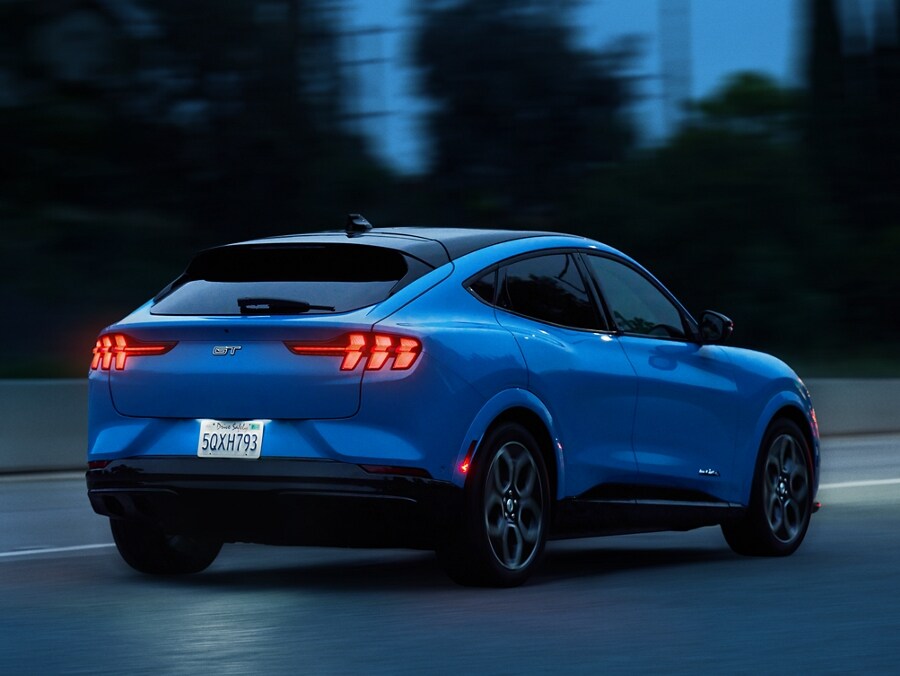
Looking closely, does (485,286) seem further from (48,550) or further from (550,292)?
(48,550)

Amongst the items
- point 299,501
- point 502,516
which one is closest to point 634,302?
point 502,516

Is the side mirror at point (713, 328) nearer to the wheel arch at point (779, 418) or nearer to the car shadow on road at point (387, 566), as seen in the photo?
the wheel arch at point (779, 418)

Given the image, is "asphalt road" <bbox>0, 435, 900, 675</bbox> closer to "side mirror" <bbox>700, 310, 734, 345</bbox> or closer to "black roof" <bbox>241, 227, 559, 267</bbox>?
"side mirror" <bbox>700, 310, 734, 345</bbox>

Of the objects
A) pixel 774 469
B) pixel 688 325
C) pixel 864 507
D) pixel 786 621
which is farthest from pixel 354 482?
pixel 864 507

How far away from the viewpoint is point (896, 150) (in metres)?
49.4

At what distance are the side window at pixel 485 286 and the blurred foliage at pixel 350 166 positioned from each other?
18.7m

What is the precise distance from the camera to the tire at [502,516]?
8.77 m

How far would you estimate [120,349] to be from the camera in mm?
9156

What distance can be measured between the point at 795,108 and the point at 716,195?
10.1m

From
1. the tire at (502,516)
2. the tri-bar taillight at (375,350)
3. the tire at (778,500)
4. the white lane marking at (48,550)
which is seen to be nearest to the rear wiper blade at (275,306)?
the tri-bar taillight at (375,350)

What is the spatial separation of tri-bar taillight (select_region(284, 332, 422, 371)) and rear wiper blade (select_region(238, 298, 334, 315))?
9.3 inches

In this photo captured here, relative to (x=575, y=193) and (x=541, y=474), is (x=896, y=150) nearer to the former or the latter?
(x=575, y=193)

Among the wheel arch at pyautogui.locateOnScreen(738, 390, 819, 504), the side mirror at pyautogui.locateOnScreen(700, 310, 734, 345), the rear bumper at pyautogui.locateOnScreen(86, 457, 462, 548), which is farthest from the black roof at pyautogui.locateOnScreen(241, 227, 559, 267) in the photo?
the wheel arch at pyautogui.locateOnScreen(738, 390, 819, 504)

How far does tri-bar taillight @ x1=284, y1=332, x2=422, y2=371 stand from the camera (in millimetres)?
8539
